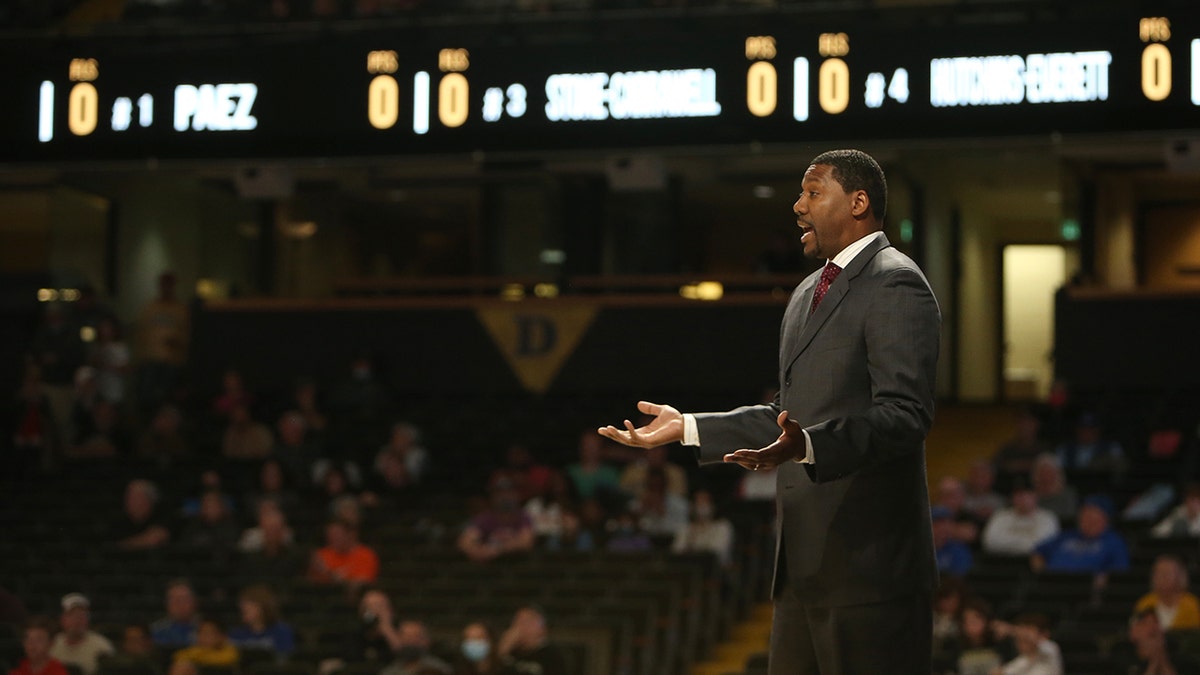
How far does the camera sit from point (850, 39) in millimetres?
8547

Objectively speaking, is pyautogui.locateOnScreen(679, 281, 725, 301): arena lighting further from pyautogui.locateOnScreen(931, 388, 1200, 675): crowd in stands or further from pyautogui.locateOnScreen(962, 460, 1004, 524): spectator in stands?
pyautogui.locateOnScreen(962, 460, 1004, 524): spectator in stands

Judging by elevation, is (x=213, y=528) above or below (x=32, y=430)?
below

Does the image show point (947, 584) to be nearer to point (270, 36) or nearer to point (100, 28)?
point (270, 36)

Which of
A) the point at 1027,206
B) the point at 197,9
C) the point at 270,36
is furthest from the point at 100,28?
the point at 1027,206

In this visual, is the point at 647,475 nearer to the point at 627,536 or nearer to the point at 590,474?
the point at 590,474

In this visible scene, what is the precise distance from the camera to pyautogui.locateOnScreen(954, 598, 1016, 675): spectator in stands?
8406 millimetres

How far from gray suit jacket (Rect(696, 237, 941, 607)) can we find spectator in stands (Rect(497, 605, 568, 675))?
5752mm

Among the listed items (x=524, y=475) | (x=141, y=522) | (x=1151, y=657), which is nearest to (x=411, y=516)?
(x=524, y=475)

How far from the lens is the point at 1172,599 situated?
29.5ft

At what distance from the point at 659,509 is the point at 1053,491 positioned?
8.45 feet

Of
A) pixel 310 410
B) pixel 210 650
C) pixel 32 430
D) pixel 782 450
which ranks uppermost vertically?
pixel 782 450

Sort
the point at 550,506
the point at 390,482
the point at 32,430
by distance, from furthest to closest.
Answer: the point at 32,430 < the point at 390,482 < the point at 550,506

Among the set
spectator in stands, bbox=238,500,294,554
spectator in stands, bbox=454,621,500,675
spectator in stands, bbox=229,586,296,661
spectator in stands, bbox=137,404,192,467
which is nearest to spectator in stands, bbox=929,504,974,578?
spectator in stands, bbox=454,621,500,675

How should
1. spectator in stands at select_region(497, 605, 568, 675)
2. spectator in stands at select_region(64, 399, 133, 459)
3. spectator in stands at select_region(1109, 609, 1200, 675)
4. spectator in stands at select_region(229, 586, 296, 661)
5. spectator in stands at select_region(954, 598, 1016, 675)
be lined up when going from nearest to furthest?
spectator in stands at select_region(1109, 609, 1200, 675), spectator in stands at select_region(954, 598, 1016, 675), spectator in stands at select_region(497, 605, 568, 675), spectator in stands at select_region(229, 586, 296, 661), spectator in stands at select_region(64, 399, 133, 459)
